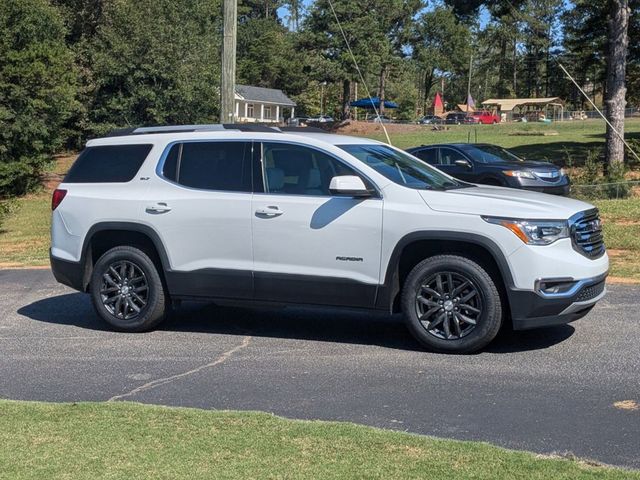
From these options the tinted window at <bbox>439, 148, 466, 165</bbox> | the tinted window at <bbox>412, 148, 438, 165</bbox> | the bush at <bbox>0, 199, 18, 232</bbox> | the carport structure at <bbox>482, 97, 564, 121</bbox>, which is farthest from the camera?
the carport structure at <bbox>482, 97, 564, 121</bbox>

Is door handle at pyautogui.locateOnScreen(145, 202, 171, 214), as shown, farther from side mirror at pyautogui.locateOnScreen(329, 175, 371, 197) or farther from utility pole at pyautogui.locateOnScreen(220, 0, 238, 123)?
utility pole at pyautogui.locateOnScreen(220, 0, 238, 123)

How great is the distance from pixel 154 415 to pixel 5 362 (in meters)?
2.55

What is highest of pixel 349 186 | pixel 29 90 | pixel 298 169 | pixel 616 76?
pixel 616 76

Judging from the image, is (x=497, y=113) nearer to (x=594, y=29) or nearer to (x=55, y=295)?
(x=594, y=29)

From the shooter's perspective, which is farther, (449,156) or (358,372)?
(449,156)

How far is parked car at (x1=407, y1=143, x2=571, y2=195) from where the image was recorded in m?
17.8

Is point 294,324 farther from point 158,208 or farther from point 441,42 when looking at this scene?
point 441,42

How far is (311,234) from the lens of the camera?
7.52 meters

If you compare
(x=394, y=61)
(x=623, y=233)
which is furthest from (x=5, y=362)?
(x=394, y=61)

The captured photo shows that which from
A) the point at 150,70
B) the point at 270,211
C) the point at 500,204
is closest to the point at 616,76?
the point at 500,204

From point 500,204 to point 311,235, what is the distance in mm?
1656

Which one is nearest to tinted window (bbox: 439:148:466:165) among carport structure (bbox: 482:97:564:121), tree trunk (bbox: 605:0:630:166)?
tree trunk (bbox: 605:0:630:166)

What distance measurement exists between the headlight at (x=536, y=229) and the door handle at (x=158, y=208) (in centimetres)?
316

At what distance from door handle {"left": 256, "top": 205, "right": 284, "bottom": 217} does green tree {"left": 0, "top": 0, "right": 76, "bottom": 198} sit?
22.5m
